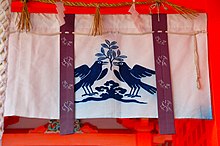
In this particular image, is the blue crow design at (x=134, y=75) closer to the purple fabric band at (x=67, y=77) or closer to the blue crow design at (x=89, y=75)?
the blue crow design at (x=89, y=75)

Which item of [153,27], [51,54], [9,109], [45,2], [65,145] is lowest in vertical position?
[65,145]

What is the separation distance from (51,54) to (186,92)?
736 millimetres

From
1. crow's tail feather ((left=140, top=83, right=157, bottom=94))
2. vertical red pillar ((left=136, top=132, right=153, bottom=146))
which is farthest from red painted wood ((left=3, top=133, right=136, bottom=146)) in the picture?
crow's tail feather ((left=140, top=83, right=157, bottom=94))

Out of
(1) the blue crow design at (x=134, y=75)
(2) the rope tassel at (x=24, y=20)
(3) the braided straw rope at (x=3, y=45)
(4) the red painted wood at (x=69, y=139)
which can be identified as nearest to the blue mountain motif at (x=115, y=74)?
(1) the blue crow design at (x=134, y=75)

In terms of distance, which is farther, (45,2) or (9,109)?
(45,2)

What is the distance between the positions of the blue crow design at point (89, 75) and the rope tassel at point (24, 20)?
1.14 ft

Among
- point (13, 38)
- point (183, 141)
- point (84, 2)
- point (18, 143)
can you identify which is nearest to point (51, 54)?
point (13, 38)

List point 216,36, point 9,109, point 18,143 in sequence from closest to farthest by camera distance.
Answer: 1. point 9,109
2. point 216,36
3. point 18,143

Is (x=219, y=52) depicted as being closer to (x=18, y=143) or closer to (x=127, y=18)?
(x=127, y=18)

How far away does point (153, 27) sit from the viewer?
1.96 metres

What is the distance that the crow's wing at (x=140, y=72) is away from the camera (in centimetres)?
190

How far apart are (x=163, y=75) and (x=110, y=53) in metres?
0.30

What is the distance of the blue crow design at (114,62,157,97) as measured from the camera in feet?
6.18

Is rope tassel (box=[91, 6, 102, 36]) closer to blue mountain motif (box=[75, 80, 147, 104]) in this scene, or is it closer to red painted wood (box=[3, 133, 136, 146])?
blue mountain motif (box=[75, 80, 147, 104])
